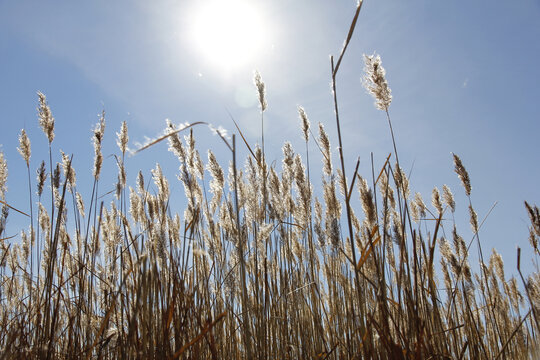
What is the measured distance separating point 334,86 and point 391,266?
8.94 ft

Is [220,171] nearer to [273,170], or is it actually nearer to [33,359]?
[273,170]

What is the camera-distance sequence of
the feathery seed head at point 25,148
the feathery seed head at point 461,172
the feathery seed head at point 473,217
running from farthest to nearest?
the feathery seed head at point 473,217 < the feathery seed head at point 461,172 < the feathery seed head at point 25,148

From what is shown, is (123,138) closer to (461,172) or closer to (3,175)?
(3,175)

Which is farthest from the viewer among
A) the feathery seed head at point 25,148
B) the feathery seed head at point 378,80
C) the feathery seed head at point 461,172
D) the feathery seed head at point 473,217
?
the feathery seed head at point 473,217

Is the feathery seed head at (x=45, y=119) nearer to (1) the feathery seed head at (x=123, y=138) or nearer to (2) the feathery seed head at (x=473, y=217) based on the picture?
(1) the feathery seed head at (x=123, y=138)

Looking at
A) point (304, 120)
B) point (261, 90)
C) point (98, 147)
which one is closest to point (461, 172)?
point (304, 120)

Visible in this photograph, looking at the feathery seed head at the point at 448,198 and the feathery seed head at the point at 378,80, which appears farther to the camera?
the feathery seed head at the point at 448,198

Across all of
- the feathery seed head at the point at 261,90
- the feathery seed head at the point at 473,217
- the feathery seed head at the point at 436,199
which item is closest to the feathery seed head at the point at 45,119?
the feathery seed head at the point at 261,90

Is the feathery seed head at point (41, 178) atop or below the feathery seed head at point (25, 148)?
below

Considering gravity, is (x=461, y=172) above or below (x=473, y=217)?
above

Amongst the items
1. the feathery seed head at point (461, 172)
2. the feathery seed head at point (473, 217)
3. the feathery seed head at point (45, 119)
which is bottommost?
the feathery seed head at point (473, 217)

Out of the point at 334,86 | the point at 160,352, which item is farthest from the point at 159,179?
the point at 334,86

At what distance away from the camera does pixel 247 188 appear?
138 inches

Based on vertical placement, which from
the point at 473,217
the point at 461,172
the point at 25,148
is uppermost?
the point at 25,148
